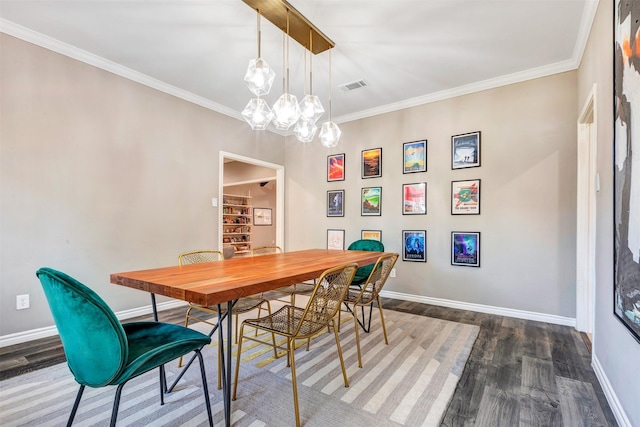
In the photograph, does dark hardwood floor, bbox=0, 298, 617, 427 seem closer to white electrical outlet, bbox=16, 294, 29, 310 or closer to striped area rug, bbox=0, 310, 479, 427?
striped area rug, bbox=0, 310, 479, 427

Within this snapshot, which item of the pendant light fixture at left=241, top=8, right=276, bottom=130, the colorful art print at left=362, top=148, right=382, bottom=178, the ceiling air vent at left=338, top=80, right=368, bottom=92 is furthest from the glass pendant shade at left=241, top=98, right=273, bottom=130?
the colorful art print at left=362, top=148, right=382, bottom=178

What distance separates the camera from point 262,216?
28.9 ft

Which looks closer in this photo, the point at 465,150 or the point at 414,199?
the point at 465,150

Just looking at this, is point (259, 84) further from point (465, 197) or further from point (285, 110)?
point (465, 197)

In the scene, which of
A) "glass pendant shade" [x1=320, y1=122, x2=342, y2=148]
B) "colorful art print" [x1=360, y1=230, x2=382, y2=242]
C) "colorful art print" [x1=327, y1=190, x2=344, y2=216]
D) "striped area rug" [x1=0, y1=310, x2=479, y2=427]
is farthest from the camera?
"colorful art print" [x1=327, y1=190, x2=344, y2=216]

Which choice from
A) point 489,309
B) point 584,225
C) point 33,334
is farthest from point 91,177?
point 584,225

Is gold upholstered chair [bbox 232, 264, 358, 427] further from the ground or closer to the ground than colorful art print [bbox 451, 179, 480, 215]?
closer to the ground

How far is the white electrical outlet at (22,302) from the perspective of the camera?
98.6 inches

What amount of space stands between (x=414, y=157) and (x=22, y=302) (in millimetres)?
4297

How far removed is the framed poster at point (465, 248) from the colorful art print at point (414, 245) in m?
0.34

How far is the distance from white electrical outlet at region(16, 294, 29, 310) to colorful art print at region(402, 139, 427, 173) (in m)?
4.13

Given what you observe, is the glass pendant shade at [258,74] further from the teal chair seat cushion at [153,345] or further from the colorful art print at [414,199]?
the colorful art print at [414,199]

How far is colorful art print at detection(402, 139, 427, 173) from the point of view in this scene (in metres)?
3.81

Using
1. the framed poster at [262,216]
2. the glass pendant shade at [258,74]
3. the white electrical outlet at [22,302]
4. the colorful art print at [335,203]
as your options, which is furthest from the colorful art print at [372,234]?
the framed poster at [262,216]
